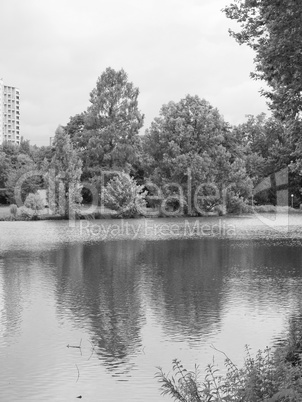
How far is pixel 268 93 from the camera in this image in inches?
653

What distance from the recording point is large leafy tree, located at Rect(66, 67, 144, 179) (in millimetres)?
66000

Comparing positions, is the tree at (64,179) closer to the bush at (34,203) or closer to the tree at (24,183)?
the bush at (34,203)

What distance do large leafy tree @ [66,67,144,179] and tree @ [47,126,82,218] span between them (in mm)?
10178

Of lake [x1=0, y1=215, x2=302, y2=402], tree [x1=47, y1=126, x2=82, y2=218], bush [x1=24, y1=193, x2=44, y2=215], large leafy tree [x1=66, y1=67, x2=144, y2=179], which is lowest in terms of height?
lake [x1=0, y1=215, x2=302, y2=402]

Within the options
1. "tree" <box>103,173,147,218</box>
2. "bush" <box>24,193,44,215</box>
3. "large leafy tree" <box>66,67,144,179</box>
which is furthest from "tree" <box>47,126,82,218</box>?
"large leafy tree" <box>66,67,144,179</box>

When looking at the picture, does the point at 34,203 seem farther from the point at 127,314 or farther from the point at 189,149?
the point at 127,314

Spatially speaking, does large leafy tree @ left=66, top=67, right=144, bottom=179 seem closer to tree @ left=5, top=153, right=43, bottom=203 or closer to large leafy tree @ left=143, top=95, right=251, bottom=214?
large leafy tree @ left=143, top=95, right=251, bottom=214

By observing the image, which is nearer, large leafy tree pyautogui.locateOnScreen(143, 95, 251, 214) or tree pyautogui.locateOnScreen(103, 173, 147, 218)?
tree pyautogui.locateOnScreen(103, 173, 147, 218)

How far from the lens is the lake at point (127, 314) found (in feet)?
26.9

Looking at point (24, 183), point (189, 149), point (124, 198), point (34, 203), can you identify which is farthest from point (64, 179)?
point (189, 149)

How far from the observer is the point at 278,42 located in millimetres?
12648

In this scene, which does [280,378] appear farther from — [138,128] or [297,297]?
[138,128]

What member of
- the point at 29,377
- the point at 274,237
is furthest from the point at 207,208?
the point at 29,377

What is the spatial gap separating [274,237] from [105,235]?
9456 mm
